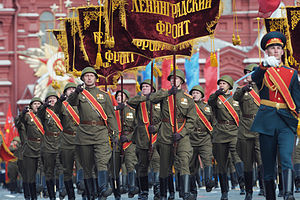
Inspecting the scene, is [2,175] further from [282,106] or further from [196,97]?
[282,106]

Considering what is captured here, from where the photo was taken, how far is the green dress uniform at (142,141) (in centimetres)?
1265

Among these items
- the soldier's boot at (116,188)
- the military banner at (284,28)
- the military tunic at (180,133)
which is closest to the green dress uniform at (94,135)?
the military tunic at (180,133)

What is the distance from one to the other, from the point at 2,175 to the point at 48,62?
301 inches

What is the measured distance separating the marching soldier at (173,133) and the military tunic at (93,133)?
79 cm

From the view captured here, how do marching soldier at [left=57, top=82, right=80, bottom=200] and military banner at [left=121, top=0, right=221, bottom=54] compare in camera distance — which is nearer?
military banner at [left=121, top=0, right=221, bottom=54]

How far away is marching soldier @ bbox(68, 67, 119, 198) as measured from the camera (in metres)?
10.5

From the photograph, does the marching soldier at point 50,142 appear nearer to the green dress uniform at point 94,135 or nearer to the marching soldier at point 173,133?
the green dress uniform at point 94,135

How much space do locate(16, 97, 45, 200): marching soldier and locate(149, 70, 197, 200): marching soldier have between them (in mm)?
3006

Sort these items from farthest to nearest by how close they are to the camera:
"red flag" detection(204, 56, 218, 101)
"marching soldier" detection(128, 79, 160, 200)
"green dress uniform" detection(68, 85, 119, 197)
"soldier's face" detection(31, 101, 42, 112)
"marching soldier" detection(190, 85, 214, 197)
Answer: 1. "red flag" detection(204, 56, 218, 101)
2. "soldier's face" detection(31, 101, 42, 112)
3. "marching soldier" detection(190, 85, 214, 197)
4. "marching soldier" detection(128, 79, 160, 200)
5. "green dress uniform" detection(68, 85, 119, 197)

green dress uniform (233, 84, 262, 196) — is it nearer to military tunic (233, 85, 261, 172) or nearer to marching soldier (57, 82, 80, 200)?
military tunic (233, 85, 261, 172)

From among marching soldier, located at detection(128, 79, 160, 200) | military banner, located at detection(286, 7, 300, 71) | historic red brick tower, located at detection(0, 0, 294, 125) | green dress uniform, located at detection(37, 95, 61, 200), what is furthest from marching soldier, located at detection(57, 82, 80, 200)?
historic red brick tower, located at detection(0, 0, 294, 125)

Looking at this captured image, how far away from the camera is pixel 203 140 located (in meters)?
13.7

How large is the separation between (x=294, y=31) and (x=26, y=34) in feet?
93.3

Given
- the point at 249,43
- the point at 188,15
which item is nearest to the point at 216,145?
the point at 188,15
